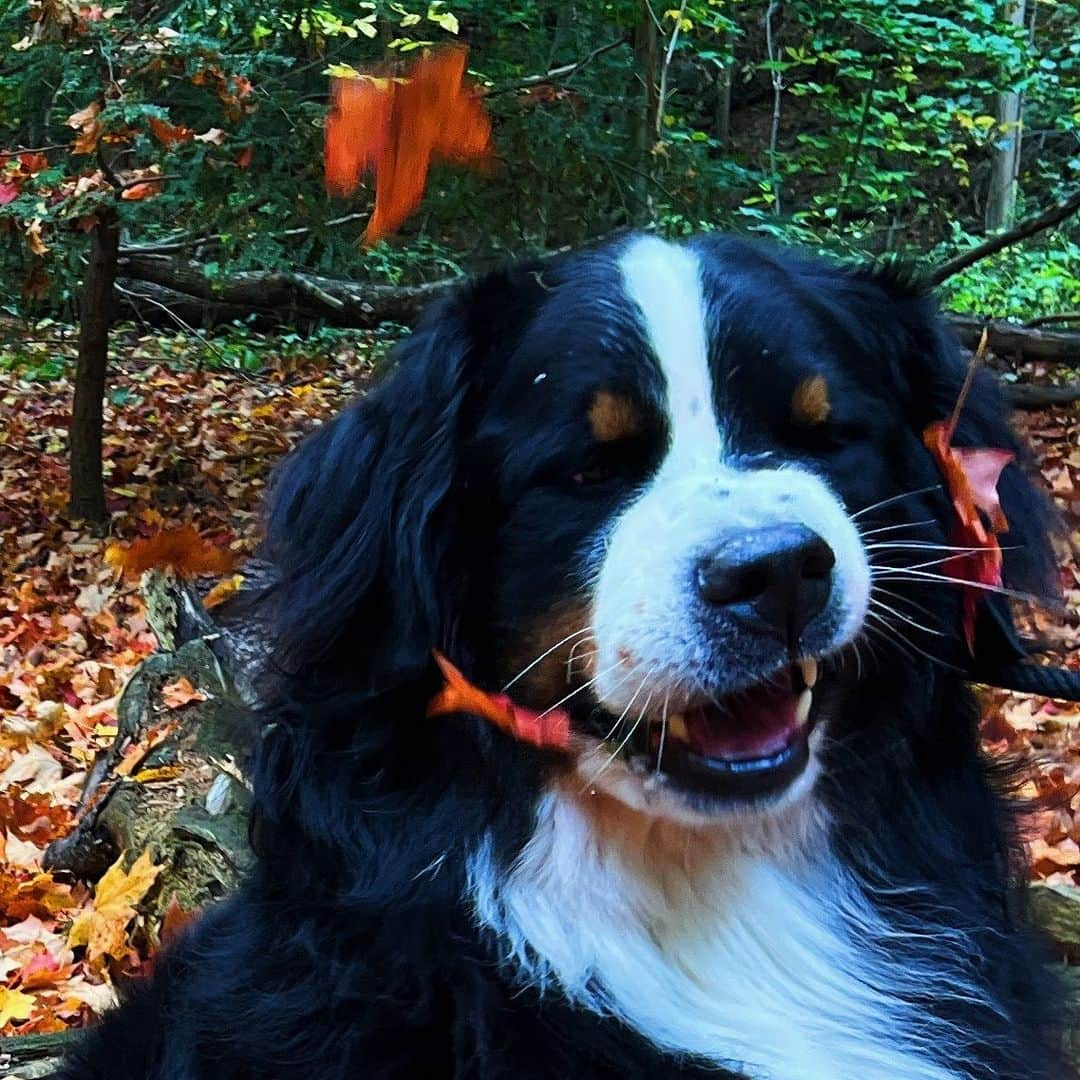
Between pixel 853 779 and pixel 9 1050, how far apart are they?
2183mm

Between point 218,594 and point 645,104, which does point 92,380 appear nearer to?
point 218,594

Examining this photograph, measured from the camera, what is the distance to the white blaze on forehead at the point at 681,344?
2070 millimetres

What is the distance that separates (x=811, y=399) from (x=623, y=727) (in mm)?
667

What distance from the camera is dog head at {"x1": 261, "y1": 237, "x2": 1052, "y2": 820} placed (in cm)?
195

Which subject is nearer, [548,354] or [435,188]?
[548,354]

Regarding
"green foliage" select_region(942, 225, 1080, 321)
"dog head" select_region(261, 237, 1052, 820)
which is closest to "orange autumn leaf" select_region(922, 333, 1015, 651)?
"dog head" select_region(261, 237, 1052, 820)

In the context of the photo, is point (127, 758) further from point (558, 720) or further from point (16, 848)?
point (558, 720)

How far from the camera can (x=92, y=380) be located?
7867mm

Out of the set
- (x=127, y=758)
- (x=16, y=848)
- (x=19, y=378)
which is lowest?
(x=19, y=378)

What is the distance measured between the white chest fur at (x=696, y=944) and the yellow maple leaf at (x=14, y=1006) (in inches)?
80.5

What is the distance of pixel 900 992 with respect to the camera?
2.24 meters

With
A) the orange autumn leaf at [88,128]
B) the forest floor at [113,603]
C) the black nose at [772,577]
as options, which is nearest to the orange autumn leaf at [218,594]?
the forest floor at [113,603]

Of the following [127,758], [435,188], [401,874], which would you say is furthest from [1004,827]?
[435,188]

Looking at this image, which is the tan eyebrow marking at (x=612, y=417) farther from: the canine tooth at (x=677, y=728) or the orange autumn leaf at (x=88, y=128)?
the orange autumn leaf at (x=88, y=128)
